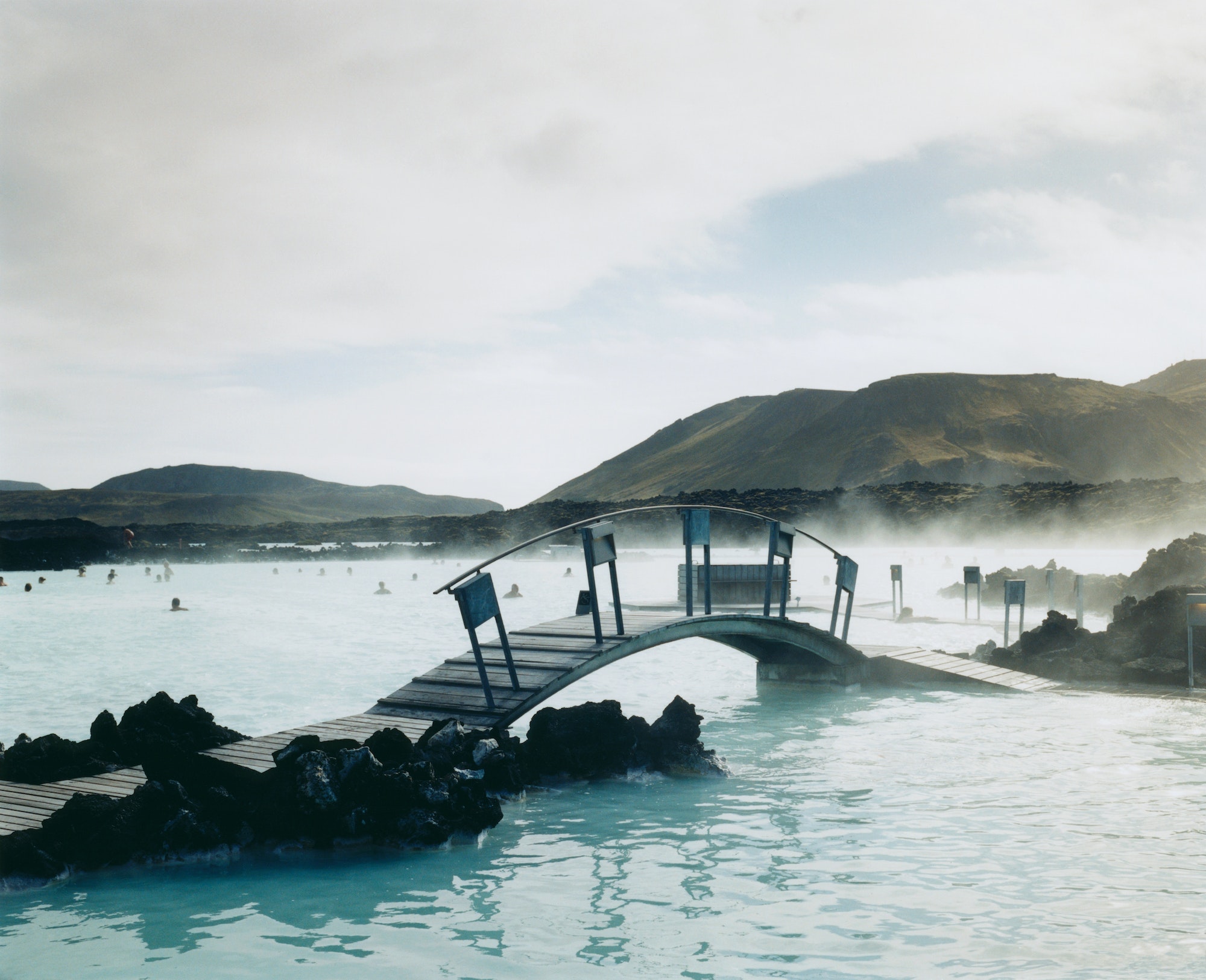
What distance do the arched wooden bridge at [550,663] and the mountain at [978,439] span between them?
5559 inches

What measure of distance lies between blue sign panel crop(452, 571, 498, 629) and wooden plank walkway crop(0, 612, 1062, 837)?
3.62 ft

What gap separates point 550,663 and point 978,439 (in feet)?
560

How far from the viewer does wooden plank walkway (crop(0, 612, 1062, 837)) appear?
823 centimetres

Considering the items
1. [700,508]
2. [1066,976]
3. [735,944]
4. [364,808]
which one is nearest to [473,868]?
[364,808]

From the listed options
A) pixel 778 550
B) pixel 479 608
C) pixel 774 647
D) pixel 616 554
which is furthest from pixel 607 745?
pixel 774 647

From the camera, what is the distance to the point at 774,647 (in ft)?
54.5

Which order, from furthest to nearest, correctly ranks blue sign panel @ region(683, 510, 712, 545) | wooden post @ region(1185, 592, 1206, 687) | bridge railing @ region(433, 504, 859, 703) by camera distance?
wooden post @ region(1185, 592, 1206, 687), blue sign panel @ region(683, 510, 712, 545), bridge railing @ region(433, 504, 859, 703)

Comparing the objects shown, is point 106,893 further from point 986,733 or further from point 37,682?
point 37,682

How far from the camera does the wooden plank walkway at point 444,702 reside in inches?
324

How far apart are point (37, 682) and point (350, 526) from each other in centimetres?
13055

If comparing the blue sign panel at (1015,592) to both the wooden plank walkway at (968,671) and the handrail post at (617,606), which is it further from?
the handrail post at (617,606)

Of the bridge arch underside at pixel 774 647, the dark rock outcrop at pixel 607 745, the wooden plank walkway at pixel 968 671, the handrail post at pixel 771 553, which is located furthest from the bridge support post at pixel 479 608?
the wooden plank walkway at pixel 968 671

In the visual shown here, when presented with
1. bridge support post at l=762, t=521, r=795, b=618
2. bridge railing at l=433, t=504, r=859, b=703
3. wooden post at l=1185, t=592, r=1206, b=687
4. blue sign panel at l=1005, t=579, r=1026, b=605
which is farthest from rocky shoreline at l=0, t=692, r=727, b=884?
blue sign panel at l=1005, t=579, r=1026, b=605

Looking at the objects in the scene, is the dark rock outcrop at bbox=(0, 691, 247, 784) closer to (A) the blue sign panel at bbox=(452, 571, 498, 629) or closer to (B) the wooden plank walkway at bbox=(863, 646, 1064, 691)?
(A) the blue sign panel at bbox=(452, 571, 498, 629)
